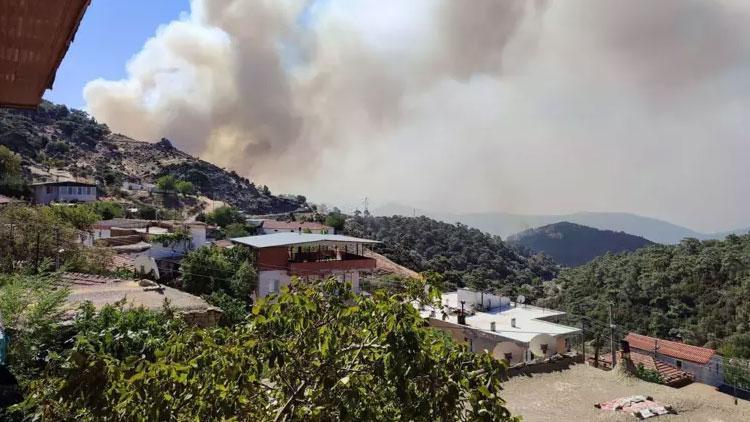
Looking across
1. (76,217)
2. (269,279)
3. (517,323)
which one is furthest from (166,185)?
(517,323)

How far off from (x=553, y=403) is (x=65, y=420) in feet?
42.0

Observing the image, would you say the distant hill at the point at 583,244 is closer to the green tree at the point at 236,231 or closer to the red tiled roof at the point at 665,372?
the green tree at the point at 236,231

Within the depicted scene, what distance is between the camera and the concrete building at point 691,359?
94.3ft

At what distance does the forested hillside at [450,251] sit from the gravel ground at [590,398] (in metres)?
37.5

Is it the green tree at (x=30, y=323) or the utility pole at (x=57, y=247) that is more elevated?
the utility pole at (x=57, y=247)

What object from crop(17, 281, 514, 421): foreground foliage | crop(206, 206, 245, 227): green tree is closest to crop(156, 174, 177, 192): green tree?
crop(206, 206, 245, 227): green tree

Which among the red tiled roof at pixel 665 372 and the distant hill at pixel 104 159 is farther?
the distant hill at pixel 104 159

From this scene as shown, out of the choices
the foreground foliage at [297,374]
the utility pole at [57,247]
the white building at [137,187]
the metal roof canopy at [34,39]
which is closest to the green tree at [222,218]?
the white building at [137,187]

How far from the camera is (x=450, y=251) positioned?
2928 inches

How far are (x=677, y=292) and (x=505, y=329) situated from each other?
3253cm

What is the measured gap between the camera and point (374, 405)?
9.04ft

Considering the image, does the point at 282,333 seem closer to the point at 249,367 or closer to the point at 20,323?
the point at 249,367

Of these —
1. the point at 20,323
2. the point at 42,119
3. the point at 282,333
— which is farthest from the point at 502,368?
the point at 42,119

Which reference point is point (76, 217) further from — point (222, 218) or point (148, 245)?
point (222, 218)
